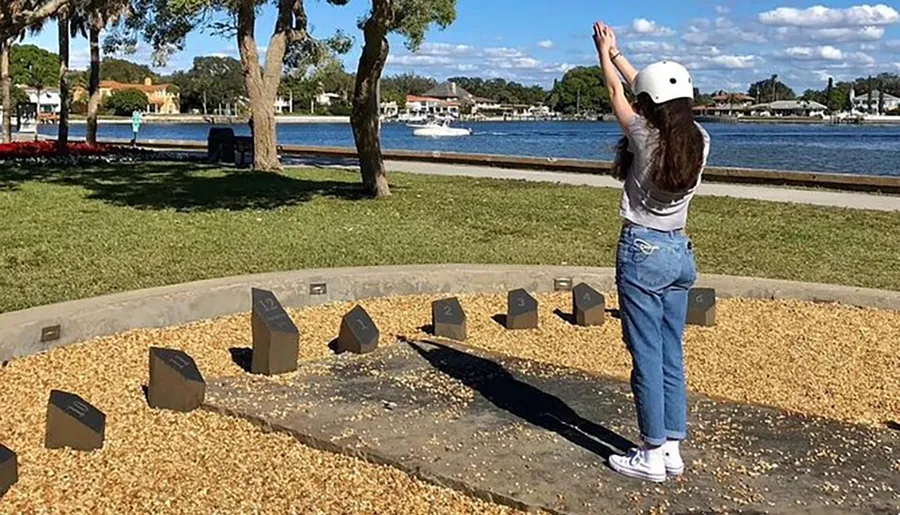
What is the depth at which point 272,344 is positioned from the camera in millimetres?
5398

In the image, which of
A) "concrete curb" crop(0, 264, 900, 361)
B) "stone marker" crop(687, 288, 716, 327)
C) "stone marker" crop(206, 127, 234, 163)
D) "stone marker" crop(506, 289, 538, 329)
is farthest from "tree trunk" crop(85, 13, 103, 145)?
"stone marker" crop(687, 288, 716, 327)

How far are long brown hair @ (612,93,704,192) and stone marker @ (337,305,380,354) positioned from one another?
2742 millimetres

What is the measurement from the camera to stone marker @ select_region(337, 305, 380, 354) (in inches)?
235

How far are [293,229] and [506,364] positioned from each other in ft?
19.2

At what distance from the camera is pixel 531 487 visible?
3891mm

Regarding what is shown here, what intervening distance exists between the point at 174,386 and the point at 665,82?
110 inches

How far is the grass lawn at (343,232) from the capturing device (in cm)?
869

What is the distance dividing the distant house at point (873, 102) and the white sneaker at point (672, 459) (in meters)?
170

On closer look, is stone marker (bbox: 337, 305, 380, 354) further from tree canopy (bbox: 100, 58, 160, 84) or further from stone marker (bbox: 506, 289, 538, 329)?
tree canopy (bbox: 100, 58, 160, 84)

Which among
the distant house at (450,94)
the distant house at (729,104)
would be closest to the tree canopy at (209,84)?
the distant house at (450,94)

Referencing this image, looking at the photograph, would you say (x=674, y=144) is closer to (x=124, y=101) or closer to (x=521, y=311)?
(x=521, y=311)

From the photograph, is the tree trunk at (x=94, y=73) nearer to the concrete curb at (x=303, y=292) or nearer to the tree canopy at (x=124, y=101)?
the concrete curb at (x=303, y=292)

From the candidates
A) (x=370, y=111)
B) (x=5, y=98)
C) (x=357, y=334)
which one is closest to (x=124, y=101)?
(x=5, y=98)

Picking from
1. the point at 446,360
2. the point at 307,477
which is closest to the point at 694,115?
the point at 307,477
